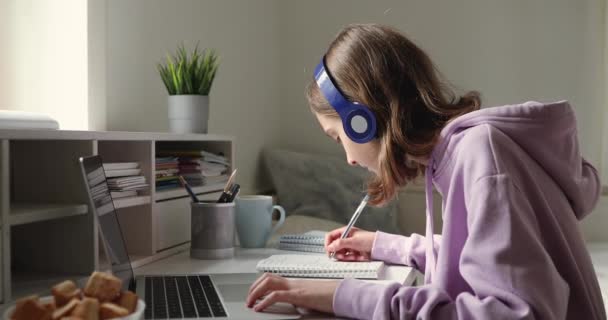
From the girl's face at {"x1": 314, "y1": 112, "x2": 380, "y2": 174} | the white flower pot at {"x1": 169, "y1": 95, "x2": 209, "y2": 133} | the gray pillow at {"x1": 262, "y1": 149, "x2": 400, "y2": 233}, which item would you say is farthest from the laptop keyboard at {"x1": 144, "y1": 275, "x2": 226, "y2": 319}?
the gray pillow at {"x1": 262, "y1": 149, "x2": 400, "y2": 233}

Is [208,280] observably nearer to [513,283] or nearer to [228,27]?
[513,283]

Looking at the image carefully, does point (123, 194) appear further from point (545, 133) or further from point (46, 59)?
point (545, 133)


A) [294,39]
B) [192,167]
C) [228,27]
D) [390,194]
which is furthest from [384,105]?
[294,39]

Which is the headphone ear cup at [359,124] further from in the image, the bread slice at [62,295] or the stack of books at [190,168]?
the stack of books at [190,168]

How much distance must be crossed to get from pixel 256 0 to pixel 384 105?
5.36ft

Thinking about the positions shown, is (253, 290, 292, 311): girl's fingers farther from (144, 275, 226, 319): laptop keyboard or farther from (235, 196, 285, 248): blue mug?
(235, 196, 285, 248): blue mug

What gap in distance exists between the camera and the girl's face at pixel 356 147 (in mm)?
1029

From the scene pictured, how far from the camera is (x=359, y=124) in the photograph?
0.98 meters

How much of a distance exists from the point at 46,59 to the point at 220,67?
721 mm

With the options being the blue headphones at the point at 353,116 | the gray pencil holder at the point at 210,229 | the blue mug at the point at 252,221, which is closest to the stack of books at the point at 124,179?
the gray pencil holder at the point at 210,229

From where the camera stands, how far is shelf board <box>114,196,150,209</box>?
4.06 ft

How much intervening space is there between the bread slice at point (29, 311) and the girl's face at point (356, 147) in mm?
538

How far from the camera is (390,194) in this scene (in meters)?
1.11

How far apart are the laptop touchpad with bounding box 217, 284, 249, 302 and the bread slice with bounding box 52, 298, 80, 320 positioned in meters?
0.30
